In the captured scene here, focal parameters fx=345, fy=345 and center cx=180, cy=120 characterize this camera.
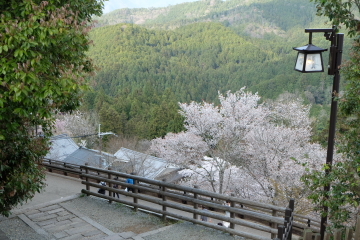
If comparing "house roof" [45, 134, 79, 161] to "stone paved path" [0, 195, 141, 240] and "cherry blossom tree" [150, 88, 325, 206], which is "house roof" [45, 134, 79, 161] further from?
"stone paved path" [0, 195, 141, 240]

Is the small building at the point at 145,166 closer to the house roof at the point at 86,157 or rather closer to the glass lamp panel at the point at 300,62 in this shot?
the house roof at the point at 86,157

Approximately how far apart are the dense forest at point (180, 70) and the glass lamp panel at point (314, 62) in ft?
90.5

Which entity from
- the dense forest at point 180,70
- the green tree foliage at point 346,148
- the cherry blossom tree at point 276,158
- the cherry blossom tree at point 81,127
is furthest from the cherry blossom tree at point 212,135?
the cherry blossom tree at point 81,127

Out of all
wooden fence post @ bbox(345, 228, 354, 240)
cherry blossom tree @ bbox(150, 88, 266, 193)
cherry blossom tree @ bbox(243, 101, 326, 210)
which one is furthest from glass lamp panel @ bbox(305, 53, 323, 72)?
cherry blossom tree @ bbox(150, 88, 266, 193)

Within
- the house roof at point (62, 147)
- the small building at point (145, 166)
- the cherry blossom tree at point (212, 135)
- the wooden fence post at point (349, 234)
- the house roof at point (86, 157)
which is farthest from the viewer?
the house roof at point (62, 147)

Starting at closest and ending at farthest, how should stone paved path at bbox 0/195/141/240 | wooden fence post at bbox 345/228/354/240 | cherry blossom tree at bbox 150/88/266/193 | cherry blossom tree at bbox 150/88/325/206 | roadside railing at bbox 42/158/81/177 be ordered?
wooden fence post at bbox 345/228/354/240 < stone paved path at bbox 0/195/141/240 < roadside railing at bbox 42/158/81/177 < cherry blossom tree at bbox 150/88/325/206 < cherry blossom tree at bbox 150/88/266/193

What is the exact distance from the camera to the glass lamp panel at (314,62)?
16.9ft

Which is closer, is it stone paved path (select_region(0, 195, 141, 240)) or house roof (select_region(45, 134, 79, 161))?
stone paved path (select_region(0, 195, 141, 240))

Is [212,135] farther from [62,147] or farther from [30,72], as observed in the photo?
[30,72]

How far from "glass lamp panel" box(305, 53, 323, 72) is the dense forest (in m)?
27.6

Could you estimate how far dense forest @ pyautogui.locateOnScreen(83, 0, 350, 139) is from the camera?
44991 millimetres

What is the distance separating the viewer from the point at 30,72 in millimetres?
3330

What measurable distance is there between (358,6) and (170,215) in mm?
4622

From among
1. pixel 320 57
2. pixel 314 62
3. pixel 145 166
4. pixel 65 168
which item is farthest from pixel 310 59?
pixel 145 166
